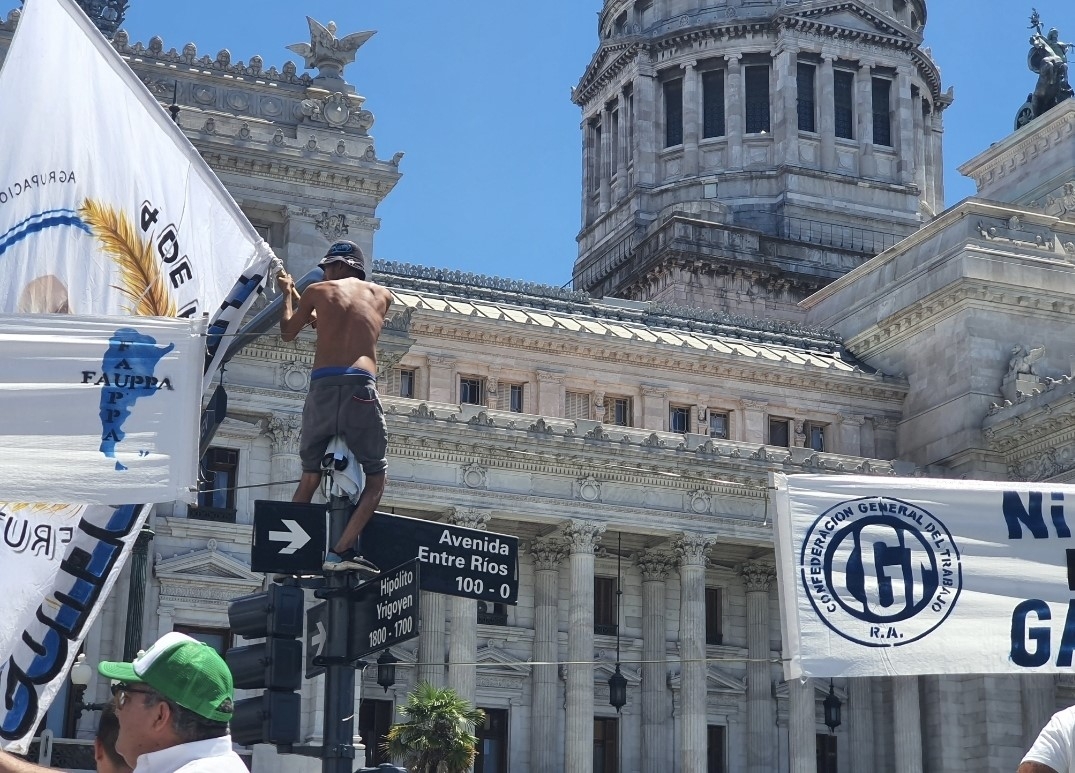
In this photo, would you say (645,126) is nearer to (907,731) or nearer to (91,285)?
(907,731)

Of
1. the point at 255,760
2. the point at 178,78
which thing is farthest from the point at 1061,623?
the point at 178,78

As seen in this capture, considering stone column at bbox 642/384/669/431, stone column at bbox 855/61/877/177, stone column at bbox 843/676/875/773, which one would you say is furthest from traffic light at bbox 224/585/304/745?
stone column at bbox 855/61/877/177

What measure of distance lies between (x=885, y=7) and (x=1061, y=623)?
9057 centimetres

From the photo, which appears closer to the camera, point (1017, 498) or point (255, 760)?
point (1017, 498)

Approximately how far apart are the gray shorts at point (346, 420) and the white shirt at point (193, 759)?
18.7 ft

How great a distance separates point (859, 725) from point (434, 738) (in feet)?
69.6

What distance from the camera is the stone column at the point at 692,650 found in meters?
58.0

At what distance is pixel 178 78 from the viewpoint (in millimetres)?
55406

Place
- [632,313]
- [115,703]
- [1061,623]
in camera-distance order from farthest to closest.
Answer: [632,313] → [1061,623] → [115,703]

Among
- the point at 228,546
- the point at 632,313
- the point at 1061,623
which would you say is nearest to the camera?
the point at 1061,623

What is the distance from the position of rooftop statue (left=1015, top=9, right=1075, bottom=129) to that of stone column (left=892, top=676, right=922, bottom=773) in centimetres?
3030

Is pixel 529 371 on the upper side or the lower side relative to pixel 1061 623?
upper

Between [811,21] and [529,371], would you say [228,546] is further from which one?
[811,21]

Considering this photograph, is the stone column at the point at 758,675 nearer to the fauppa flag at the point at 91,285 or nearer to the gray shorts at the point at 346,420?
the fauppa flag at the point at 91,285
